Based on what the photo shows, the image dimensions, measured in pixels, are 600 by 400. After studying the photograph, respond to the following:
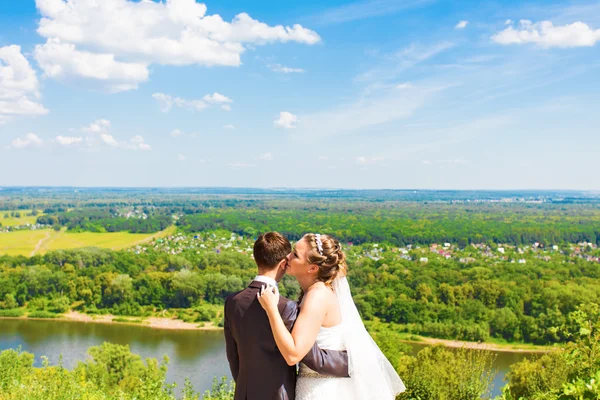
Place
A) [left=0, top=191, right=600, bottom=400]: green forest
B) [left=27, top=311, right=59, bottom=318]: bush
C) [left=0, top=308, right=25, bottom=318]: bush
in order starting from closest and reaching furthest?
[left=0, top=191, right=600, bottom=400]: green forest → [left=27, top=311, right=59, bottom=318]: bush → [left=0, top=308, right=25, bottom=318]: bush

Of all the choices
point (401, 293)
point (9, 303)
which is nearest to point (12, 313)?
point (9, 303)

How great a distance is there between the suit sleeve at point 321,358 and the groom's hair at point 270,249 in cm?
16

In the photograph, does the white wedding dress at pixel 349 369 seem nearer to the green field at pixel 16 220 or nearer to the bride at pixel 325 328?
the bride at pixel 325 328

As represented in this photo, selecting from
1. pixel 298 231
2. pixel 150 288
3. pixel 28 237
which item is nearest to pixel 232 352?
pixel 150 288

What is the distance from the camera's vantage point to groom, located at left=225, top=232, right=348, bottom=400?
1.78 metres

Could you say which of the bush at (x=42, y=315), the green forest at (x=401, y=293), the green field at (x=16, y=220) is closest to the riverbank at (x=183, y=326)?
the bush at (x=42, y=315)

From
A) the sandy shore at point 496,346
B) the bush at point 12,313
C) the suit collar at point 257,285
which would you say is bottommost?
the bush at point 12,313

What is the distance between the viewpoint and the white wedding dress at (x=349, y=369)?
1920 millimetres

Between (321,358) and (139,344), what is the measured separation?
63.7ft

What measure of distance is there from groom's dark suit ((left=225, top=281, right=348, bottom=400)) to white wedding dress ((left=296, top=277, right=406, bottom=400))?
4cm

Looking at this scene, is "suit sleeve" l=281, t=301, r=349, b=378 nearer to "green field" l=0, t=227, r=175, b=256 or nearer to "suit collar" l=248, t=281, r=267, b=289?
"suit collar" l=248, t=281, r=267, b=289

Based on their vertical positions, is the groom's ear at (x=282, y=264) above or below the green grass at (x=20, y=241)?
above

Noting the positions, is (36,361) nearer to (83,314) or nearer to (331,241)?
(83,314)

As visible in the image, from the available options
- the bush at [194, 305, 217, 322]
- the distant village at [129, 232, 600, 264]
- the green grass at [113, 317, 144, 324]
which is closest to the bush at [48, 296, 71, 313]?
the green grass at [113, 317, 144, 324]
